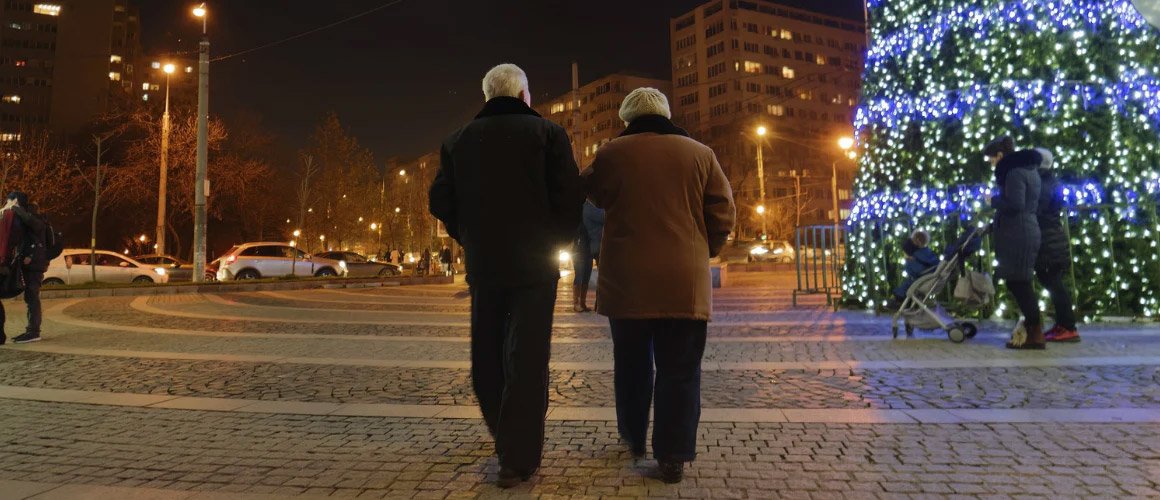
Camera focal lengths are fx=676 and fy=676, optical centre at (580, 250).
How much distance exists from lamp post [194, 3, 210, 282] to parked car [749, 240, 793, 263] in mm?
28198

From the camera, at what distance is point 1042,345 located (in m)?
6.38

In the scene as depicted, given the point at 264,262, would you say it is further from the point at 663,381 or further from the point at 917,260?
the point at 663,381

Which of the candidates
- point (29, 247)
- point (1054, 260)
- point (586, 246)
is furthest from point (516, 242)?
point (29, 247)

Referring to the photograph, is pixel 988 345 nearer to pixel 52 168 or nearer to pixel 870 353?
pixel 870 353

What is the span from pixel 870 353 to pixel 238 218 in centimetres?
4811

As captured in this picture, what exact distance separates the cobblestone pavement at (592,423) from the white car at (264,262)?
17829 mm

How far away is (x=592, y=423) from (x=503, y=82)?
80.9 inches

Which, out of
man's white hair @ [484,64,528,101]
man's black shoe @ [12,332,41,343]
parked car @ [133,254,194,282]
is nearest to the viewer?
man's white hair @ [484,64,528,101]

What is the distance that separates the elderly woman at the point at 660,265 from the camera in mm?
3062

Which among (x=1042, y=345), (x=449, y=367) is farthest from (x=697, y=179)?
(x=1042, y=345)

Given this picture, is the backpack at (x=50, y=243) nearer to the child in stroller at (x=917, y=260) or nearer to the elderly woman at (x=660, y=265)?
the elderly woman at (x=660, y=265)

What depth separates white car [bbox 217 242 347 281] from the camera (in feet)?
80.7

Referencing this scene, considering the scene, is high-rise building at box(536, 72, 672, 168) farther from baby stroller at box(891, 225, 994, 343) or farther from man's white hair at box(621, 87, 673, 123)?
man's white hair at box(621, 87, 673, 123)

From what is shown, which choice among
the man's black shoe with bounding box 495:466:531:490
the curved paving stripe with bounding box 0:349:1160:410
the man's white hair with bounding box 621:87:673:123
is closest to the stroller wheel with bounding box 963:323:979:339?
the curved paving stripe with bounding box 0:349:1160:410
